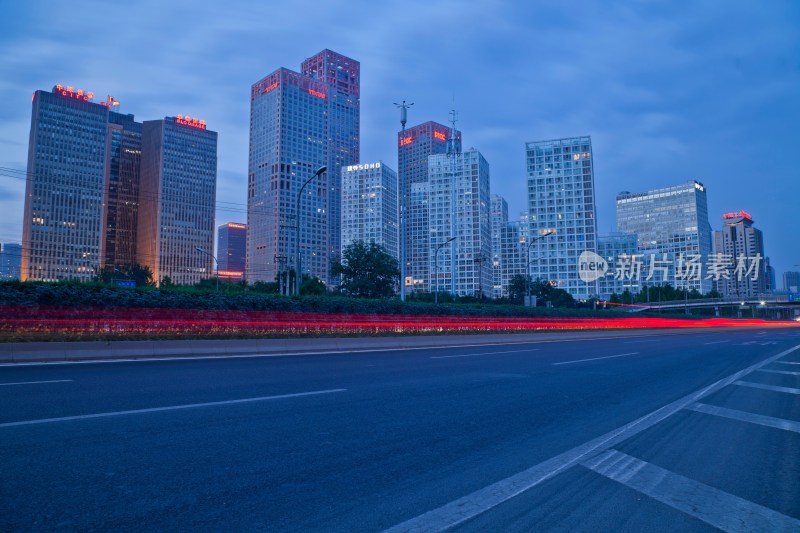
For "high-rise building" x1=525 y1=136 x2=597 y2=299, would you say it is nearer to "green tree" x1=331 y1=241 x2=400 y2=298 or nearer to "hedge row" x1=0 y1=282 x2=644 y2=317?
"green tree" x1=331 y1=241 x2=400 y2=298

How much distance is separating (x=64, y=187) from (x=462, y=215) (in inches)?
5483

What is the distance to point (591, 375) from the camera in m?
11.6

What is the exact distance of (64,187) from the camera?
164 m

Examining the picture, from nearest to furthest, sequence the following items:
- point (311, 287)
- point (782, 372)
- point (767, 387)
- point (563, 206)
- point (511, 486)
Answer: point (511, 486) → point (767, 387) → point (782, 372) → point (311, 287) → point (563, 206)

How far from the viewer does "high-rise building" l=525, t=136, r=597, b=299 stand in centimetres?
15488

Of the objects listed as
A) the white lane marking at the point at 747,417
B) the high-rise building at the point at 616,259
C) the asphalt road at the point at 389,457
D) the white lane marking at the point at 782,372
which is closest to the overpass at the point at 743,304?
the high-rise building at the point at 616,259

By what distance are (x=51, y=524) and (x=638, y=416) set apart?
22.8 feet

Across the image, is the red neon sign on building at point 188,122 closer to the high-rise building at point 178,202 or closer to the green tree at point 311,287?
the high-rise building at point 178,202

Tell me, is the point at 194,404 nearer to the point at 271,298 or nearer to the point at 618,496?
the point at 618,496

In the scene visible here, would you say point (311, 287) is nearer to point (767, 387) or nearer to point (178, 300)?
point (178, 300)

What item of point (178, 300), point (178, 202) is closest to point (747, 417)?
point (178, 300)

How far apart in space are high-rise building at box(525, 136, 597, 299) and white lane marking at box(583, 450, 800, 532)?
515 feet

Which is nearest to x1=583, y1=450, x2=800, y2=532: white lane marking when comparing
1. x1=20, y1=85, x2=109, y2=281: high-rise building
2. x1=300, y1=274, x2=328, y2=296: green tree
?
x1=300, y1=274, x2=328, y2=296: green tree

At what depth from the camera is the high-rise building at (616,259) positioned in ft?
589
